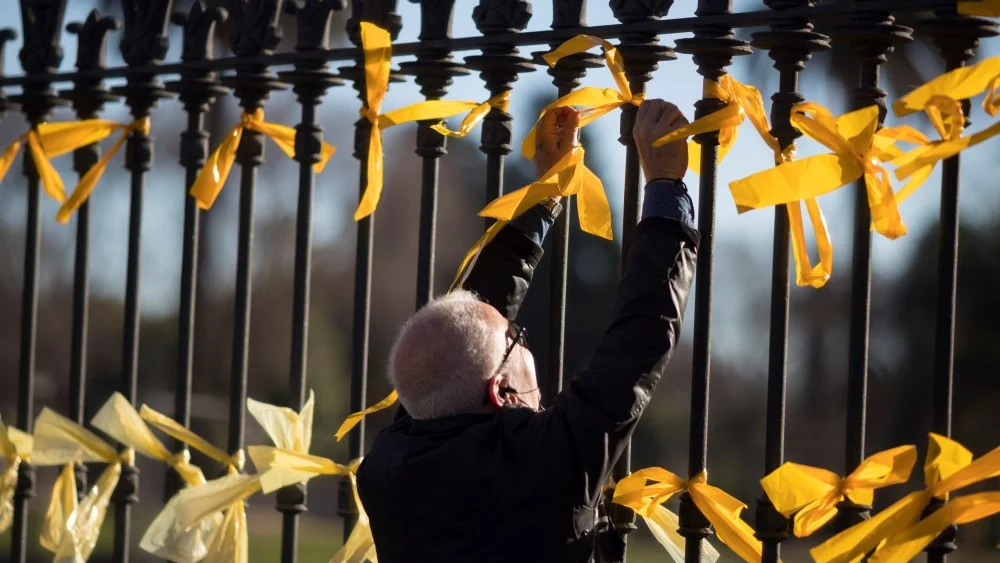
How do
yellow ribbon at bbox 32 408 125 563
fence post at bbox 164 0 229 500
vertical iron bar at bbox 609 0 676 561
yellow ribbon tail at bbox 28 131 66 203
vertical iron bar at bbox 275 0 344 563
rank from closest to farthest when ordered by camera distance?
vertical iron bar at bbox 609 0 676 561 → vertical iron bar at bbox 275 0 344 563 → fence post at bbox 164 0 229 500 → yellow ribbon at bbox 32 408 125 563 → yellow ribbon tail at bbox 28 131 66 203

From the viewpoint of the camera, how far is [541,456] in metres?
2.15

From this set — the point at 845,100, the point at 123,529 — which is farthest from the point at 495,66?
the point at 845,100

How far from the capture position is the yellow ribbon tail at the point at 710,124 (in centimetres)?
223

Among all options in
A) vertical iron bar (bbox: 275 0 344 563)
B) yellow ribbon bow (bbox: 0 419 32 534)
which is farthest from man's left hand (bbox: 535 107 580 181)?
yellow ribbon bow (bbox: 0 419 32 534)

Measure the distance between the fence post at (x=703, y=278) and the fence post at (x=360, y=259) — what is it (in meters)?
0.84

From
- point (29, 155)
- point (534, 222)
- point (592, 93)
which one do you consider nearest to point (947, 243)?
point (592, 93)

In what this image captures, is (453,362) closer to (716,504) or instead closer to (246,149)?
(716,504)

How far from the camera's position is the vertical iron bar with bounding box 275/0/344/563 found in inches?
Answer: 119

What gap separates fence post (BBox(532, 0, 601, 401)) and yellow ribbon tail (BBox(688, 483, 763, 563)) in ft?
1.34

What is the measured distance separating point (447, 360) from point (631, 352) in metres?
0.40

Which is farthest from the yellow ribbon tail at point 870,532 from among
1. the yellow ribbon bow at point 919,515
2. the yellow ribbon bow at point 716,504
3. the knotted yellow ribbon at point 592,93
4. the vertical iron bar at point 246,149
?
the vertical iron bar at point 246,149

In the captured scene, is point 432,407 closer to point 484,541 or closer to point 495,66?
point 484,541

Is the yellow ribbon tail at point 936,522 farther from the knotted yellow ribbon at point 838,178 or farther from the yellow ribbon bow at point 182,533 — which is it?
the yellow ribbon bow at point 182,533

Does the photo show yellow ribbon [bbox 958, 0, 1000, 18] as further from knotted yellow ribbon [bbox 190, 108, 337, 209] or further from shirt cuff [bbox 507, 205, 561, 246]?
knotted yellow ribbon [bbox 190, 108, 337, 209]
